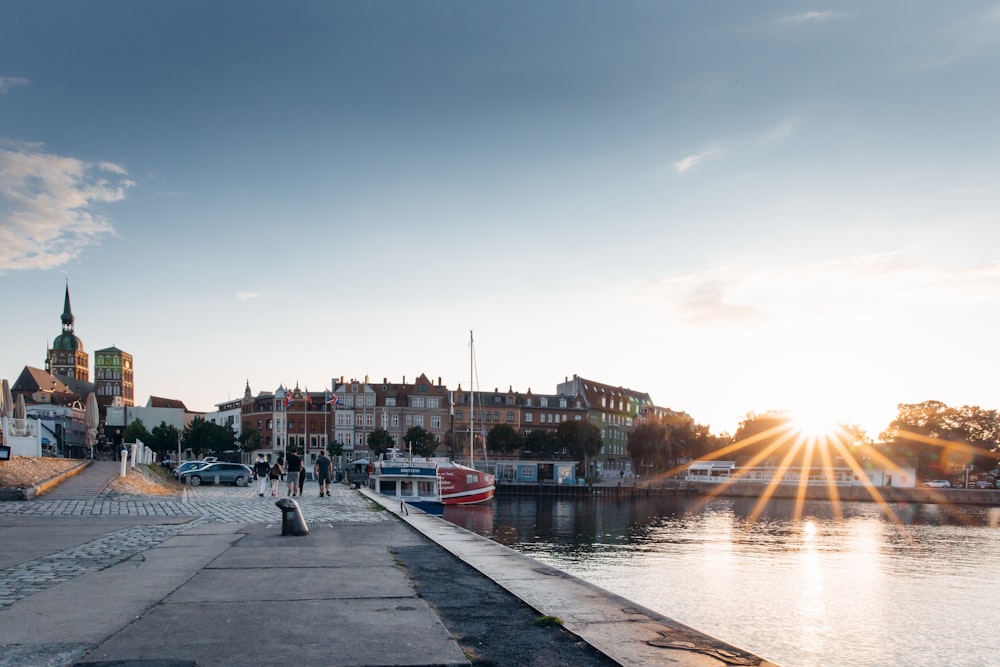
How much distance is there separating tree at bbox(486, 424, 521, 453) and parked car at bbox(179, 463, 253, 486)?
230ft

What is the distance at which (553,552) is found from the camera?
3869 cm

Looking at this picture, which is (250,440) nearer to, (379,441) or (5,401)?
(379,441)

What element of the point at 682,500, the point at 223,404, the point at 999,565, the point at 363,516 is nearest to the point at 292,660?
the point at 363,516

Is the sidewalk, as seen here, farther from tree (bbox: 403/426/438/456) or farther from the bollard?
tree (bbox: 403/426/438/456)

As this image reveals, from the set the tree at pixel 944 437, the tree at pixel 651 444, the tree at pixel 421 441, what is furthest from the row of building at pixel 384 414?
the tree at pixel 944 437

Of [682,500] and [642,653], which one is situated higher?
[642,653]

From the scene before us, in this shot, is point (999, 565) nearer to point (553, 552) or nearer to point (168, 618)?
point (553, 552)

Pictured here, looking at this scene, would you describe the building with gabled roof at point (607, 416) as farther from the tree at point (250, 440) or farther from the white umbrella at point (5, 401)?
the white umbrella at point (5, 401)

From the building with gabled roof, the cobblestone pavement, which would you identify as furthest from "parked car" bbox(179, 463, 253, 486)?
the building with gabled roof

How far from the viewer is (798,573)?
3209 cm

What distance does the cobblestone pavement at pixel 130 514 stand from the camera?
12305mm

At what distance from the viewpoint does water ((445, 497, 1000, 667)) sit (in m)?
19.4

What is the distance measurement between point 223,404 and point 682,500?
107862 mm

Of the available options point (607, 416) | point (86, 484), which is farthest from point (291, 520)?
point (607, 416)
